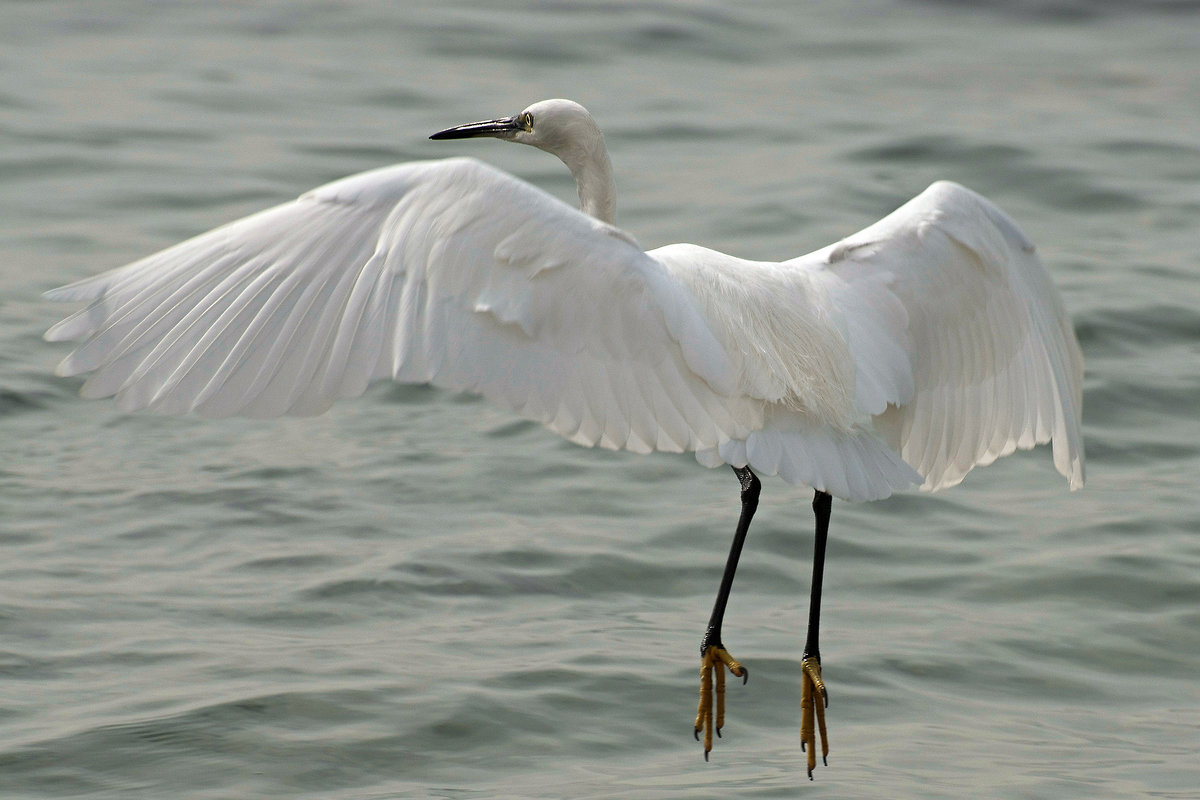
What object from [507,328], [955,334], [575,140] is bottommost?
[955,334]

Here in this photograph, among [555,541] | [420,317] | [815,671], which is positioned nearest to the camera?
[420,317]

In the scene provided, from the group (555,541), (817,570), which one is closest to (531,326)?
(817,570)

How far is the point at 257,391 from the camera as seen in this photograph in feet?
14.2

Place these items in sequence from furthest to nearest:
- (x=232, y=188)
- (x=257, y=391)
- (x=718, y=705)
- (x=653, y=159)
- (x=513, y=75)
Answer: (x=513, y=75) → (x=653, y=159) → (x=232, y=188) → (x=718, y=705) → (x=257, y=391)

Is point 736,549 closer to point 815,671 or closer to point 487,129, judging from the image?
point 815,671

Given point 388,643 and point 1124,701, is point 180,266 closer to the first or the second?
point 388,643

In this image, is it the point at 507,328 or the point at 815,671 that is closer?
the point at 507,328

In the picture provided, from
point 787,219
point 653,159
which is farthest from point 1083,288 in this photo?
point 653,159

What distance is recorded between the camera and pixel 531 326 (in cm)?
457

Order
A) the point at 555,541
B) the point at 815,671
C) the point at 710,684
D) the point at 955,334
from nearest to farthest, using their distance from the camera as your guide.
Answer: the point at 710,684, the point at 815,671, the point at 955,334, the point at 555,541

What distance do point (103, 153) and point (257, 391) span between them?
782 cm

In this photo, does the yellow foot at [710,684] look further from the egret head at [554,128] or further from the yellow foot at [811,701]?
the egret head at [554,128]

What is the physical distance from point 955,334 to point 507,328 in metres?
1.59

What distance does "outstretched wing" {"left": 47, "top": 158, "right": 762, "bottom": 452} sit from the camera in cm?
433
